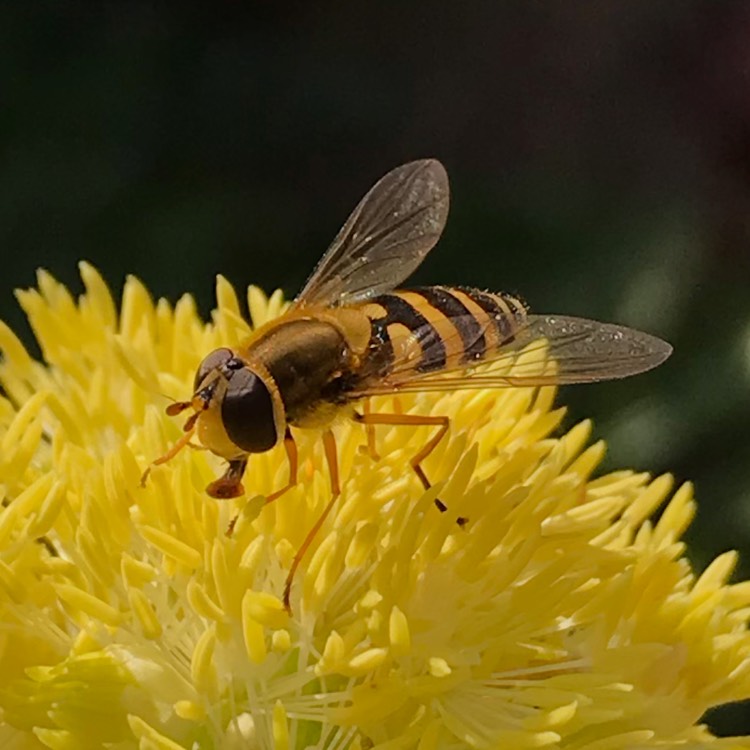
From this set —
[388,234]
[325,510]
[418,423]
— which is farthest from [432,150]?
[325,510]

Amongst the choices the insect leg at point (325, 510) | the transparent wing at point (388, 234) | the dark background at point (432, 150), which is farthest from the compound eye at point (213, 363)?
the dark background at point (432, 150)

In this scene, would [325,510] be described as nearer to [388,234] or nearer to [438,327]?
[438,327]

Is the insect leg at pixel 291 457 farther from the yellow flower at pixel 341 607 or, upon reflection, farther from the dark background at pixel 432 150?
the dark background at pixel 432 150

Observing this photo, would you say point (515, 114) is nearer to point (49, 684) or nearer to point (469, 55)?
point (469, 55)

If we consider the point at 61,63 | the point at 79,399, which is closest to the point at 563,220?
the point at 61,63

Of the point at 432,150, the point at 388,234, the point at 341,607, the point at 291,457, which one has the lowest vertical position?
the point at 341,607

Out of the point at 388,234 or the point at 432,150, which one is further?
the point at 432,150

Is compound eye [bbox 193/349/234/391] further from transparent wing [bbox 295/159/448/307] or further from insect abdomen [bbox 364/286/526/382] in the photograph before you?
transparent wing [bbox 295/159/448/307]

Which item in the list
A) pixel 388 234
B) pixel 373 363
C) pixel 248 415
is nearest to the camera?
pixel 248 415
